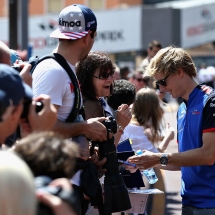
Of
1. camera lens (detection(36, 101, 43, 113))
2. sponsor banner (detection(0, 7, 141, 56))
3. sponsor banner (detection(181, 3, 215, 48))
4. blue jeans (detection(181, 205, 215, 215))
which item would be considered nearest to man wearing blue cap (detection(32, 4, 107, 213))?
blue jeans (detection(181, 205, 215, 215))

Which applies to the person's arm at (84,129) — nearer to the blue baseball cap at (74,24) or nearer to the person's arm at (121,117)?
the blue baseball cap at (74,24)

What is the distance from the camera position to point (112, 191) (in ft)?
14.1

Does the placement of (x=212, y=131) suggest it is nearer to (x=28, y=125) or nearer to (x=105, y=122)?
(x=105, y=122)

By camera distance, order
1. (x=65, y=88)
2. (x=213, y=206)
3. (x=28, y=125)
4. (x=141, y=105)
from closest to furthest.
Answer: (x=28, y=125), (x=65, y=88), (x=213, y=206), (x=141, y=105)

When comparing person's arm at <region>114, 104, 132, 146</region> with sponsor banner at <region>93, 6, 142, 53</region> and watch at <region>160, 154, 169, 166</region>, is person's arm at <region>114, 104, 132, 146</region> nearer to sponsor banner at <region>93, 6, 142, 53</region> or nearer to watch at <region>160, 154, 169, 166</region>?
watch at <region>160, 154, 169, 166</region>

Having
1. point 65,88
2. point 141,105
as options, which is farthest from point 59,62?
point 141,105

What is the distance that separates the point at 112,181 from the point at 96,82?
0.87 metres

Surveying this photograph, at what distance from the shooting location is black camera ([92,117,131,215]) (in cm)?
430

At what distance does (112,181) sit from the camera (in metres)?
4.31

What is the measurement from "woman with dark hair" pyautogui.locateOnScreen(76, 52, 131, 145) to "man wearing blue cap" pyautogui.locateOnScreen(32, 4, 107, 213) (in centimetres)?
49

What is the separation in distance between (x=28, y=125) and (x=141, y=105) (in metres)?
3.60

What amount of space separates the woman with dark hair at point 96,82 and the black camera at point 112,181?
1.75 feet

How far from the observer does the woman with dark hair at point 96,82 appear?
16.0 ft

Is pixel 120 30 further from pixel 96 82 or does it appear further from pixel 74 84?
pixel 74 84
